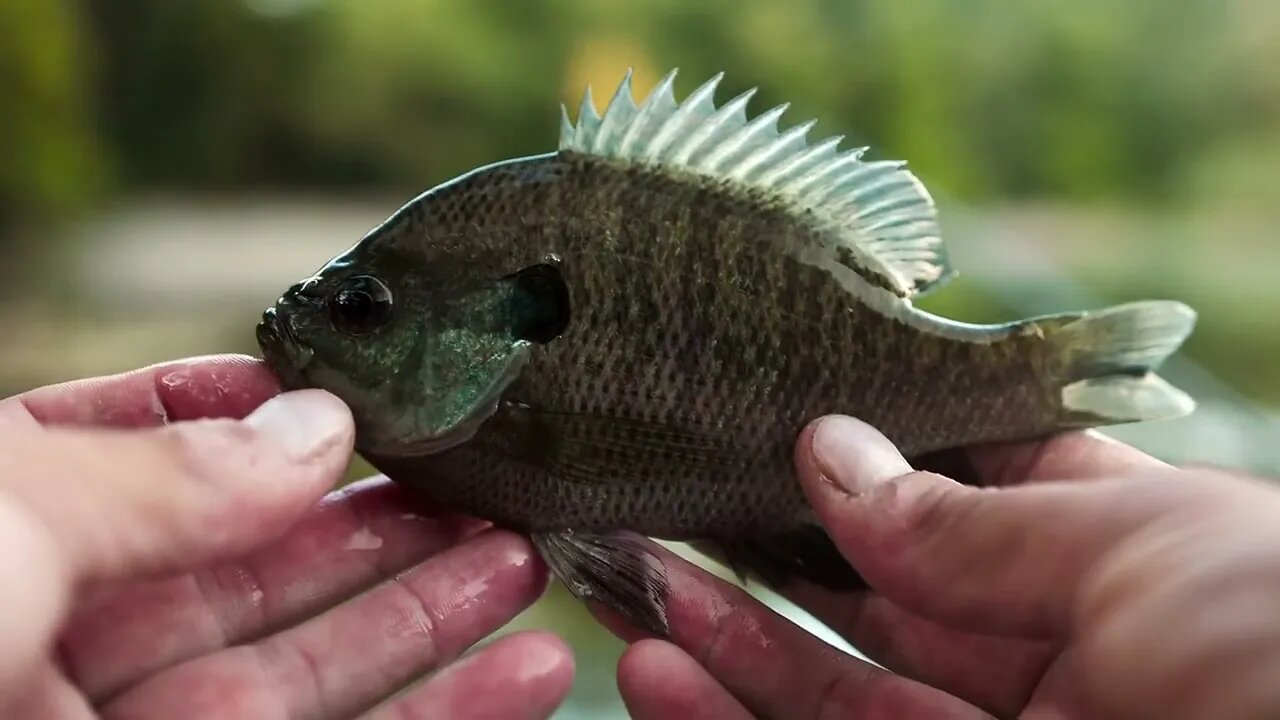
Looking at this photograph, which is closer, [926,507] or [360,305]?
[926,507]

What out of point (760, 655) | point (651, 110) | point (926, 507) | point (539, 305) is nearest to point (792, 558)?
point (760, 655)

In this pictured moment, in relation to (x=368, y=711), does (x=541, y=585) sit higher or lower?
higher

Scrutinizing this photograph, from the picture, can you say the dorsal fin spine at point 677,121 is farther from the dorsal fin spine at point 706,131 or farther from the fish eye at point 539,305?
the fish eye at point 539,305

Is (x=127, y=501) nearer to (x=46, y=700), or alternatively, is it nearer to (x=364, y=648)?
(x=46, y=700)

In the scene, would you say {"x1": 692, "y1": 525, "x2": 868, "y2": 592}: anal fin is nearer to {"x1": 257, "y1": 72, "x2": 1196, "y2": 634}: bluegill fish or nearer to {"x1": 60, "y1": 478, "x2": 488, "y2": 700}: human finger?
{"x1": 257, "y1": 72, "x2": 1196, "y2": 634}: bluegill fish

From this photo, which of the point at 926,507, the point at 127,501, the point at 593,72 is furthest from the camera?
the point at 593,72

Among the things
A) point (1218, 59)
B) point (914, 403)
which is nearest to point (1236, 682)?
point (914, 403)

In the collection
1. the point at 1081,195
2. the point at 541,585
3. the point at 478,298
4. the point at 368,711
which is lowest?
the point at 368,711

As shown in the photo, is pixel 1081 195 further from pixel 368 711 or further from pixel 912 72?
pixel 368 711
